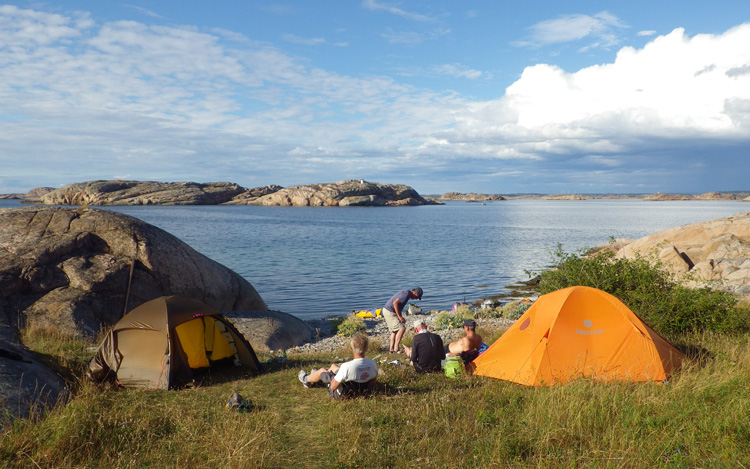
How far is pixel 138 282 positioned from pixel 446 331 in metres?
10.7

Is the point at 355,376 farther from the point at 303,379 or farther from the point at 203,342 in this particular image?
the point at 203,342

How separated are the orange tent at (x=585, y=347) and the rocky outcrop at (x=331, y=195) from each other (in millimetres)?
167076

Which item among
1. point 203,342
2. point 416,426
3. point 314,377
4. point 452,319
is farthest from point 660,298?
point 203,342

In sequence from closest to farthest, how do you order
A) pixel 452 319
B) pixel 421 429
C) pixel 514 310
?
pixel 421 429
pixel 452 319
pixel 514 310

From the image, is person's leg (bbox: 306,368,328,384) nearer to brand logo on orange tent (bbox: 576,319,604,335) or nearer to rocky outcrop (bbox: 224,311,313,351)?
brand logo on orange tent (bbox: 576,319,604,335)

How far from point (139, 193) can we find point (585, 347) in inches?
6874

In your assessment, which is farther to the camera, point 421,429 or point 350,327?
point 350,327

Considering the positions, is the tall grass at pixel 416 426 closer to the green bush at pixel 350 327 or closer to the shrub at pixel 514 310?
the green bush at pixel 350 327

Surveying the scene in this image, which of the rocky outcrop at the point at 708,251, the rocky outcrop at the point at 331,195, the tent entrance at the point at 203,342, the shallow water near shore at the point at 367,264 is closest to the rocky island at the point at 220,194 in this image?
the rocky outcrop at the point at 331,195

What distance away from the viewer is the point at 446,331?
59.4 ft

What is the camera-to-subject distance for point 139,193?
163m

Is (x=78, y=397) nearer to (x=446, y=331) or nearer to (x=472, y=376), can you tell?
(x=472, y=376)

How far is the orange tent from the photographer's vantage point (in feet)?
31.3

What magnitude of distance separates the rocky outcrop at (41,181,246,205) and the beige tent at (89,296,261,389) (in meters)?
157
